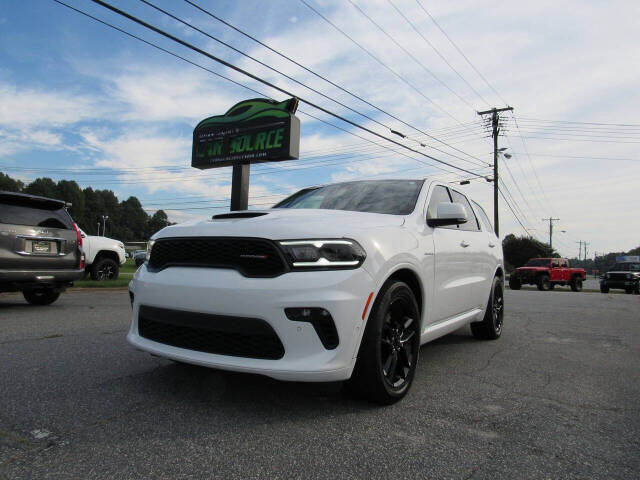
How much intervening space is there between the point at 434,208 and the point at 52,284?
587 centimetres

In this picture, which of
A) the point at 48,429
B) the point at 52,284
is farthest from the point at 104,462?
the point at 52,284

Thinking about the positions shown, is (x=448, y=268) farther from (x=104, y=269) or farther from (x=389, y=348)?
(x=104, y=269)

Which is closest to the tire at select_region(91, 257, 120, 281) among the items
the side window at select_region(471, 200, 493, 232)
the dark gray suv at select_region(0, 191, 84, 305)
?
the dark gray suv at select_region(0, 191, 84, 305)

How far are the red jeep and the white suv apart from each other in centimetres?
2176

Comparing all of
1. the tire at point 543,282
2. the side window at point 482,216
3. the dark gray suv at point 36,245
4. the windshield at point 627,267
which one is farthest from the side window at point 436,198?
the windshield at point 627,267

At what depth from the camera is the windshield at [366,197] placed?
365 cm

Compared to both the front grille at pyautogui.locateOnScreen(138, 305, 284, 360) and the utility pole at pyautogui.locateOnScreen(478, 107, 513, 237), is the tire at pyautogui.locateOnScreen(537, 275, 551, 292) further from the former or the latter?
the front grille at pyautogui.locateOnScreen(138, 305, 284, 360)

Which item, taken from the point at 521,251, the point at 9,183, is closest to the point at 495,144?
the point at 521,251

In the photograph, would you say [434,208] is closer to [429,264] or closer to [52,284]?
[429,264]

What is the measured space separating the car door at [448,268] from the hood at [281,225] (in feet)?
2.10

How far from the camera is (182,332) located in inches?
107

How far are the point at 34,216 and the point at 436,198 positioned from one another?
231 inches

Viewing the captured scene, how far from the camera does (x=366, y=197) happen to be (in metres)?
3.86

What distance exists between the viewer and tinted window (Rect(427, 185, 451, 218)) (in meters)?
3.87
